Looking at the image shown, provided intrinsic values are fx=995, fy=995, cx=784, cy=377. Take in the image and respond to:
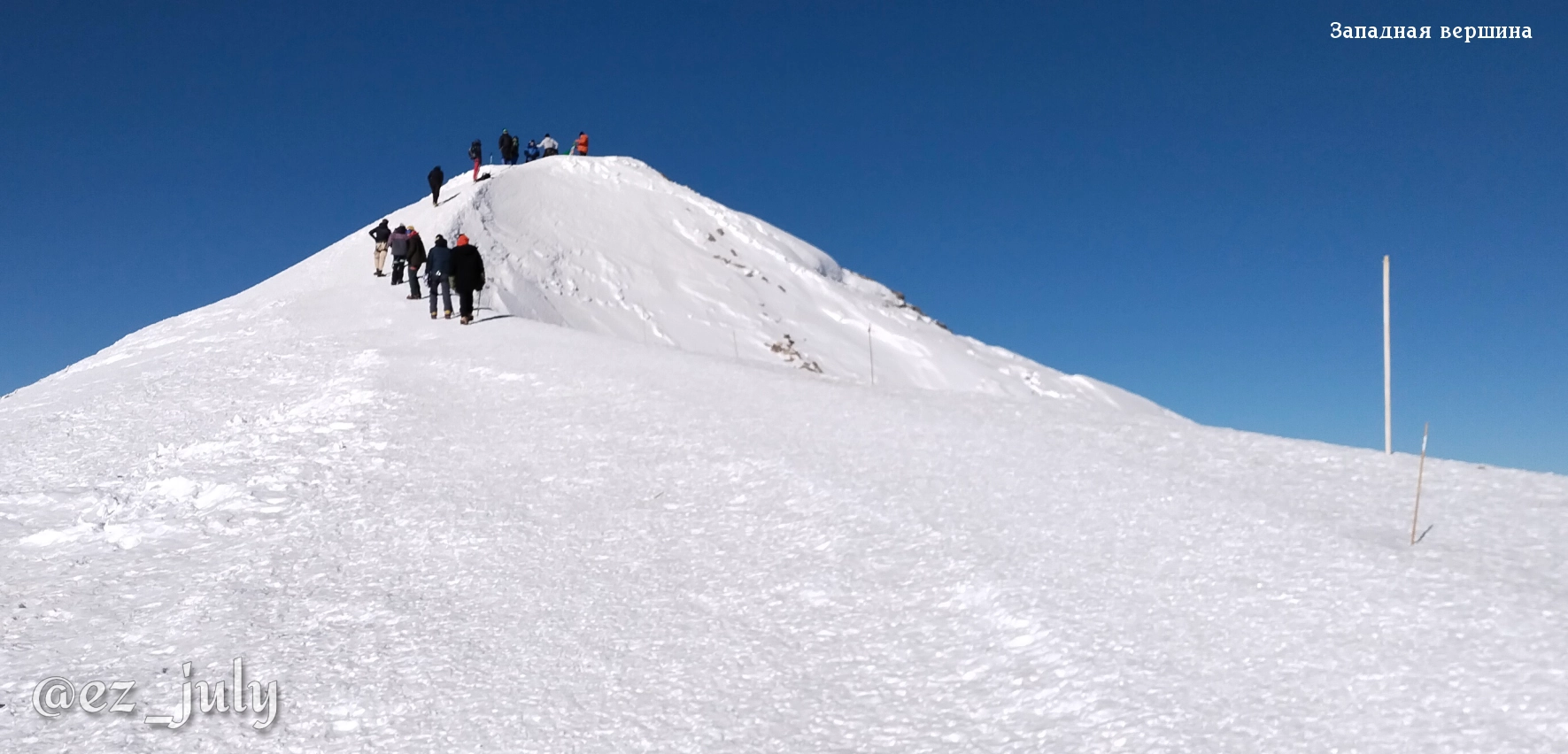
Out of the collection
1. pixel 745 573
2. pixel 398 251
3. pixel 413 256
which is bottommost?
pixel 745 573

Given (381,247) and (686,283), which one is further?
(686,283)

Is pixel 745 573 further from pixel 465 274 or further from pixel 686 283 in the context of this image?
pixel 686 283

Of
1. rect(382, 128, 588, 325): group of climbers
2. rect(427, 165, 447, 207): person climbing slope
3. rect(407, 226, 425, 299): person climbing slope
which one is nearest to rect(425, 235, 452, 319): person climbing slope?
rect(382, 128, 588, 325): group of climbers

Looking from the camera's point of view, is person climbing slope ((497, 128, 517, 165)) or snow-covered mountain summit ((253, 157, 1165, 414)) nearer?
snow-covered mountain summit ((253, 157, 1165, 414))

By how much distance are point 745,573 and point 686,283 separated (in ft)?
84.3

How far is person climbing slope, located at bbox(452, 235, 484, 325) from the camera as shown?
17484 mm

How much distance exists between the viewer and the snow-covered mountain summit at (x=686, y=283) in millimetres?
27328

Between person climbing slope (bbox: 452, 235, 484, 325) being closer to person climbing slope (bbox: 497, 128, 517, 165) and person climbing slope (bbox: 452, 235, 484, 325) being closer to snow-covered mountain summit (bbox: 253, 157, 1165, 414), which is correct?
snow-covered mountain summit (bbox: 253, 157, 1165, 414)

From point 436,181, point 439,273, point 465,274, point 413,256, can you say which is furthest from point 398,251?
point 436,181

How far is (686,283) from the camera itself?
1254 inches

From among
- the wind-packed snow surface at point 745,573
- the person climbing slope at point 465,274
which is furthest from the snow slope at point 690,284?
the wind-packed snow surface at point 745,573

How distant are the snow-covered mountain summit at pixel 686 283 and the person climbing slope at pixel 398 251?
78.9 inches

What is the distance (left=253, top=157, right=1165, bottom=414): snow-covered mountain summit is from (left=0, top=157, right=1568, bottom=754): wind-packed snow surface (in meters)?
12.3

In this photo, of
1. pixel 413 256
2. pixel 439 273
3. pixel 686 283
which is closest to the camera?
pixel 439 273
